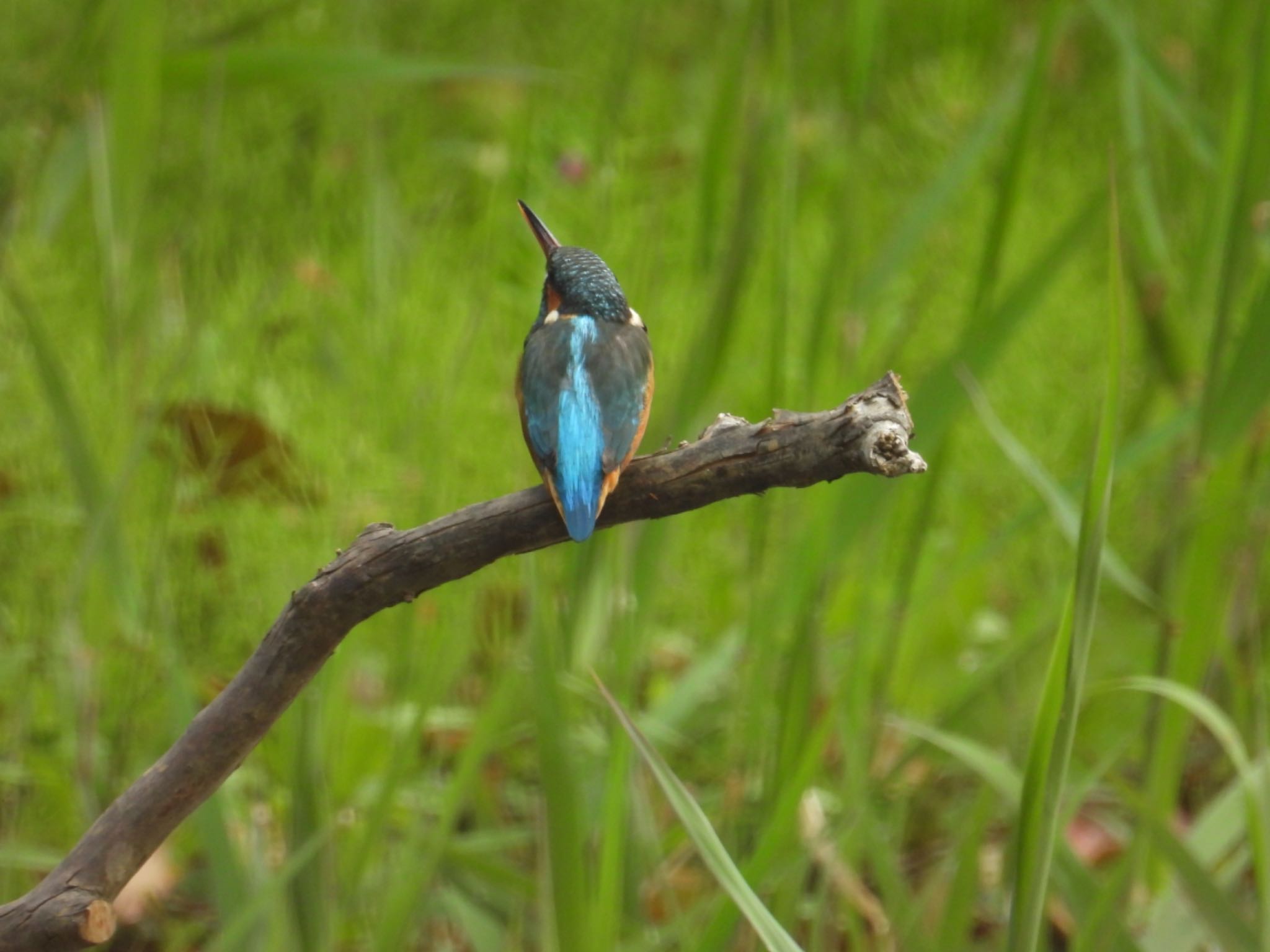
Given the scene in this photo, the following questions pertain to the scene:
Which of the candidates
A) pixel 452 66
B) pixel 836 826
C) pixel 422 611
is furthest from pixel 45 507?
pixel 836 826

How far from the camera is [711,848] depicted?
3.21ft

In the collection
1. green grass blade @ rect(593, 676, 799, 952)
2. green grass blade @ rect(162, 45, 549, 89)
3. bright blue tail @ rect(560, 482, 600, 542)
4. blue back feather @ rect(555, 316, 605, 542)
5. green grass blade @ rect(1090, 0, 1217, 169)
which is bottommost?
green grass blade @ rect(593, 676, 799, 952)

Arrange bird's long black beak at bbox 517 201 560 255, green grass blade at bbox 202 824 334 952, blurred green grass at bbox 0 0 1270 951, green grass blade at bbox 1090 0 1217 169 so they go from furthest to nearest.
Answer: green grass blade at bbox 1090 0 1217 169 → blurred green grass at bbox 0 0 1270 951 → green grass blade at bbox 202 824 334 952 → bird's long black beak at bbox 517 201 560 255

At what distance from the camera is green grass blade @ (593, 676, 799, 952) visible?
3.18 ft

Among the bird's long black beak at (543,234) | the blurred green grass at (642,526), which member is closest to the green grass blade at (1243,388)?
the blurred green grass at (642,526)

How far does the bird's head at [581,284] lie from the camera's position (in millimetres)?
1089

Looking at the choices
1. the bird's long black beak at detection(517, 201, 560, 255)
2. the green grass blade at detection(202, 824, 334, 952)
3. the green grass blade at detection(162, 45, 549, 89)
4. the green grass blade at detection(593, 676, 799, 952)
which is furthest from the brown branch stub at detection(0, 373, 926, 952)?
the green grass blade at detection(162, 45, 549, 89)

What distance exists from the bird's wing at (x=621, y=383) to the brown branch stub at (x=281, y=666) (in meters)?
0.10

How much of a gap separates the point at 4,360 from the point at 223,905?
1.04m

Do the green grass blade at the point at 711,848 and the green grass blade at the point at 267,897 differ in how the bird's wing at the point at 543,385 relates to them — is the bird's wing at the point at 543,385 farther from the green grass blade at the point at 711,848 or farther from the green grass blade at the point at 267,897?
the green grass blade at the point at 267,897

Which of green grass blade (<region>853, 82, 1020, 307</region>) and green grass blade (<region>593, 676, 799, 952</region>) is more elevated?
green grass blade (<region>853, 82, 1020, 307</region>)

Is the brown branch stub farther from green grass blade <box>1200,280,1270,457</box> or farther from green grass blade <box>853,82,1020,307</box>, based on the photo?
green grass blade <box>853,82,1020,307</box>

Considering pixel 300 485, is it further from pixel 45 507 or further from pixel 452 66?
pixel 452 66

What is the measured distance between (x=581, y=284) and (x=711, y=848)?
0.42 m
